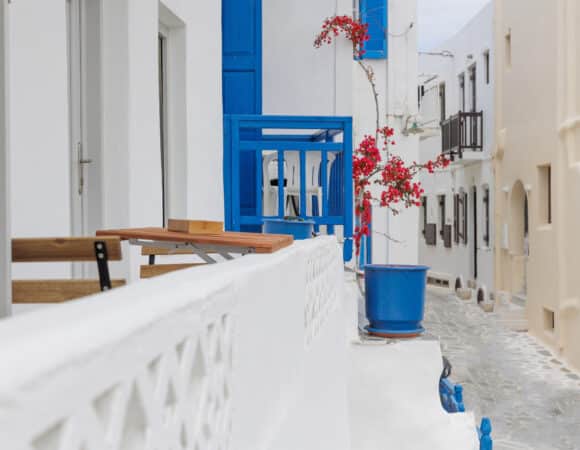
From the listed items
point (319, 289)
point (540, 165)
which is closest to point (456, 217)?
point (540, 165)

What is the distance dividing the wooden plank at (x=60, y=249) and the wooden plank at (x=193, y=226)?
352 millimetres

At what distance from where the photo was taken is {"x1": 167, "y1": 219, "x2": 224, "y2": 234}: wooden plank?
296 centimetres

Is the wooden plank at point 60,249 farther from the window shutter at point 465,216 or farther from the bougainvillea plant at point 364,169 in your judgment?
the window shutter at point 465,216

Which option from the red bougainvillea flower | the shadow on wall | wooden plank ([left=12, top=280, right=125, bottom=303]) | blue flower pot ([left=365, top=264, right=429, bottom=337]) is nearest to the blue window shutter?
the red bougainvillea flower

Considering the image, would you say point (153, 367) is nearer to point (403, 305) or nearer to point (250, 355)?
point (250, 355)

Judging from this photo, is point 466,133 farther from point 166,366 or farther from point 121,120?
point 166,366

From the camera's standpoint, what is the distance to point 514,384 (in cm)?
1308

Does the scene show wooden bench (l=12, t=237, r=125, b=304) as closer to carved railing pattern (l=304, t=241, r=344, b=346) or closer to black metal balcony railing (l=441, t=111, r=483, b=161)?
carved railing pattern (l=304, t=241, r=344, b=346)

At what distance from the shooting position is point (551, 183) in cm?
1631

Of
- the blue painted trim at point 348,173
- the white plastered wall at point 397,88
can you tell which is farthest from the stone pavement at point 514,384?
the blue painted trim at point 348,173

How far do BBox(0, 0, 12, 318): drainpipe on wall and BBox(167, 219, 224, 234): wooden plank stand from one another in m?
0.72

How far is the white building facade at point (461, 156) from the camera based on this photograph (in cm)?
2206

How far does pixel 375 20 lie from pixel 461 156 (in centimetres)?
1168

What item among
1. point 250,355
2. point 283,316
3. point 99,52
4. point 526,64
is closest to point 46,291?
point 283,316
